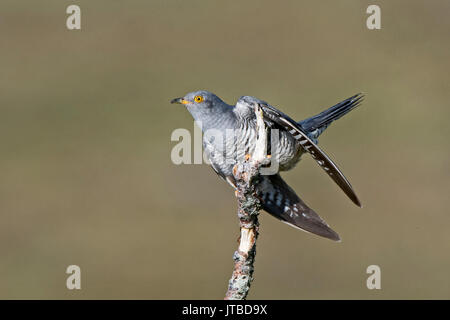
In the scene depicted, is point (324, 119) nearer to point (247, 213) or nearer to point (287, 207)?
point (287, 207)

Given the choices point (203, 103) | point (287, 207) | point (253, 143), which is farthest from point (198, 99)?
point (287, 207)

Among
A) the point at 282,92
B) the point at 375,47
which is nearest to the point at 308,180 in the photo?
the point at 282,92

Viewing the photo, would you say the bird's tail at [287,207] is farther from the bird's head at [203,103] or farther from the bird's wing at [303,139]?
the bird's head at [203,103]

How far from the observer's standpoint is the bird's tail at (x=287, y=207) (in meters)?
4.74

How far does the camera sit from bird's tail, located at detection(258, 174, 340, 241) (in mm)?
4738

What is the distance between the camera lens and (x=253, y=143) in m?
4.63

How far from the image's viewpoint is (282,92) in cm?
1564

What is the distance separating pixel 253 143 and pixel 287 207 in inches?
23.2

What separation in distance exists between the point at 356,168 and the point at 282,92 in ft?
10.5

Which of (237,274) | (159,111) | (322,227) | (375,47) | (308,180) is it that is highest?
(375,47)

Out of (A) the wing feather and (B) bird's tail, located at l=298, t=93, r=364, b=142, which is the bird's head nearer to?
(A) the wing feather

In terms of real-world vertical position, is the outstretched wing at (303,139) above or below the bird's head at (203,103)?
below

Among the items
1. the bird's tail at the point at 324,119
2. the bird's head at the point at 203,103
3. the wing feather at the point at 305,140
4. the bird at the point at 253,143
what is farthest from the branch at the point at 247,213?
the bird's tail at the point at 324,119

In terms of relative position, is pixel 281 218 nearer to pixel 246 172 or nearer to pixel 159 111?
pixel 246 172
